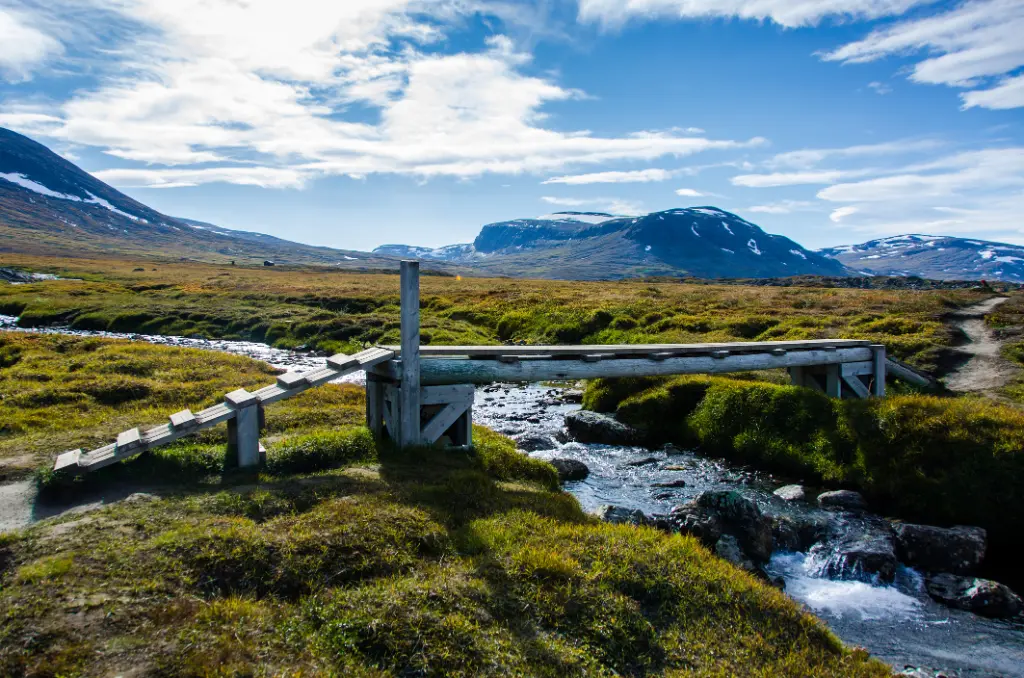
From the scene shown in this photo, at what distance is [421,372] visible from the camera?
1334 cm

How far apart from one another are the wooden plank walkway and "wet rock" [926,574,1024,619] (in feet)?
38.6

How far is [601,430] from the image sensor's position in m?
20.7

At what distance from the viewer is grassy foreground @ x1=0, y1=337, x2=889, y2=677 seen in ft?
20.5

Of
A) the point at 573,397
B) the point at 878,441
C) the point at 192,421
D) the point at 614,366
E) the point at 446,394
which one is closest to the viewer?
the point at 192,421

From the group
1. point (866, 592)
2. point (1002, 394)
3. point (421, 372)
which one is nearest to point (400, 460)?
point (421, 372)

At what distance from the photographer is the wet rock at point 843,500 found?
14688mm

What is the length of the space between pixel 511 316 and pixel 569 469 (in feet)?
95.1

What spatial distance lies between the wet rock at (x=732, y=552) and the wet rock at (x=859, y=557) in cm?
186

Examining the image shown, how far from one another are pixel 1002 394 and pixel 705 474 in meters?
13.1

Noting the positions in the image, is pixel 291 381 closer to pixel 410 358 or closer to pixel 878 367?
pixel 410 358

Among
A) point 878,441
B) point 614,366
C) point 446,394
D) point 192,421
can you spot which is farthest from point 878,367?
point 192,421

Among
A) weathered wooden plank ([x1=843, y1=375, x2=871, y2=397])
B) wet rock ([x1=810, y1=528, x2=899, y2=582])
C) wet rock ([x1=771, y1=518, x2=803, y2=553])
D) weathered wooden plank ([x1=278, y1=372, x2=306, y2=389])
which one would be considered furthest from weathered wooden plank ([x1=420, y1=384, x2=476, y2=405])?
weathered wooden plank ([x1=843, y1=375, x2=871, y2=397])

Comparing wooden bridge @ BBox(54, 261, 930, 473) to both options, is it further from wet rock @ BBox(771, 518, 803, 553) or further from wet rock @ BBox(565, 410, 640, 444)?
wet rock @ BBox(771, 518, 803, 553)

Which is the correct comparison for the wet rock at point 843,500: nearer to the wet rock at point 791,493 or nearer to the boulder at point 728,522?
the wet rock at point 791,493
